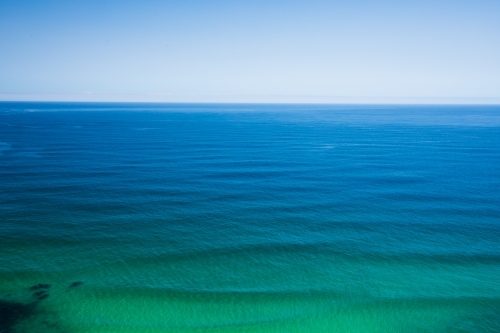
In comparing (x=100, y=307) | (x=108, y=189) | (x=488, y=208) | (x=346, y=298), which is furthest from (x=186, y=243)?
(x=488, y=208)

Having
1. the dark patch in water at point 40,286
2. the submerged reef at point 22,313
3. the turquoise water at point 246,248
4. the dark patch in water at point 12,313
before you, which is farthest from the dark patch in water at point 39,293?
the dark patch in water at point 12,313

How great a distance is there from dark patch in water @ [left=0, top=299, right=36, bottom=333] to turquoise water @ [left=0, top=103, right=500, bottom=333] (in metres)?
0.10

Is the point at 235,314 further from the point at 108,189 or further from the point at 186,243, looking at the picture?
the point at 108,189

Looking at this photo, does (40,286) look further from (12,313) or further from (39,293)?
(12,313)

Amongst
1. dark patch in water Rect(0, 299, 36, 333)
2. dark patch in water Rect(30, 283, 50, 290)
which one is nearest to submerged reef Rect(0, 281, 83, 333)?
dark patch in water Rect(0, 299, 36, 333)

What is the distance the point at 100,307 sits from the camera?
1927cm

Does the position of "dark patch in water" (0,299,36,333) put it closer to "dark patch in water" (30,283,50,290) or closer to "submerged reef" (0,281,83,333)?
"submerged reef" (0,281,83,333)

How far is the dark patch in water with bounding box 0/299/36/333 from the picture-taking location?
54.9 feet

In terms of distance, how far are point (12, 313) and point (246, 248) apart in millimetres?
16600

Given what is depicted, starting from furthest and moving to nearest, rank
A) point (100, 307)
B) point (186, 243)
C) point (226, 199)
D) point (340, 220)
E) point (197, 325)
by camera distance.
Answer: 1. point (226, 199)
2. point (340, 220)
3. point (186, 243)
4. point (100, 307)
5. point (197, 325)

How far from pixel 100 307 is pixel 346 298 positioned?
16521 mm

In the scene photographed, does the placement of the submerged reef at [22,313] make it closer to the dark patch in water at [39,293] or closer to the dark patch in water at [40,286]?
the dark patch in water at [39,293]

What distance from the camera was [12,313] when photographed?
1772 cm

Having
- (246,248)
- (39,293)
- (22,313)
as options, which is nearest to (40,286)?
(39,293)
